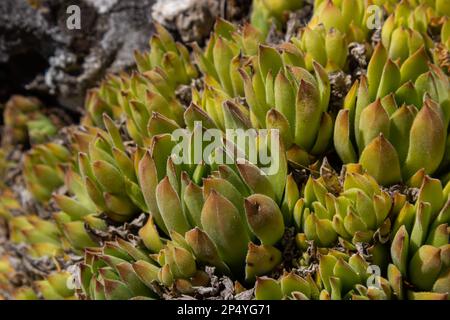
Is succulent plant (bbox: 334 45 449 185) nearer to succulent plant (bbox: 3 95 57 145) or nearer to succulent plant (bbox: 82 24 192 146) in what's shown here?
succulent plant (bbox: 82 24 192 146)

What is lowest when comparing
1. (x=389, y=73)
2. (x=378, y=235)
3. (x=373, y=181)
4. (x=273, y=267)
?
(x=273, y=267)

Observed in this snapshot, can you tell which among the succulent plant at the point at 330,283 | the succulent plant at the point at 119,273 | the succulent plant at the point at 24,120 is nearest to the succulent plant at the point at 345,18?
the succulent plant at the point at 330,283

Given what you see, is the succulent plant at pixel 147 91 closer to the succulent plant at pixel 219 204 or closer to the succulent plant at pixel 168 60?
the succulent plant at pixel 168 60
